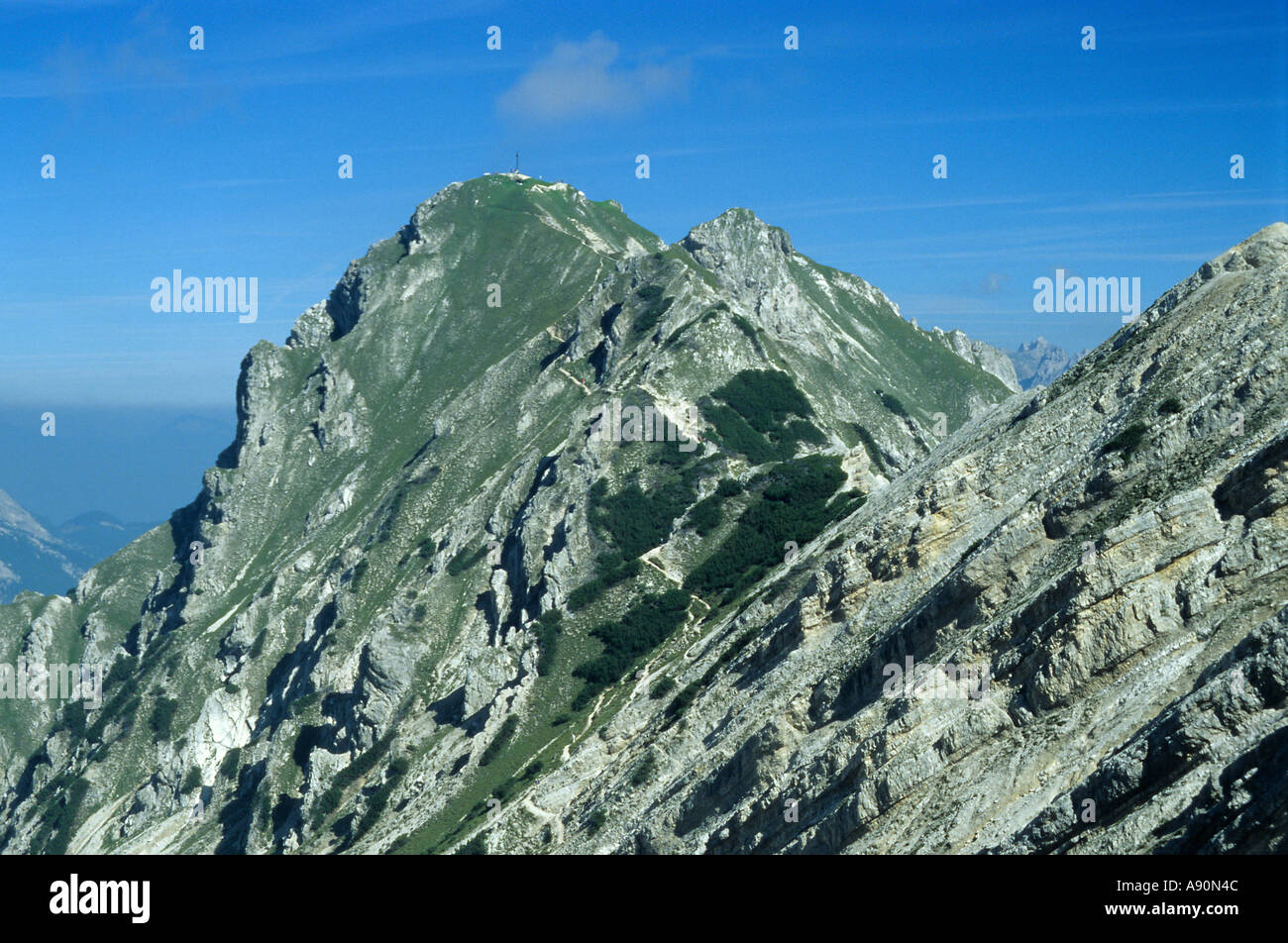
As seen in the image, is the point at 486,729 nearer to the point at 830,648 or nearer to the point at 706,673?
the point at 706,673

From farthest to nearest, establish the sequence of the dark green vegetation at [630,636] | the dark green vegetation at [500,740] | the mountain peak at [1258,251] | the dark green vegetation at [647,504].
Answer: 1. the dark green vegetation at [647,504]
2. the dark green vegetation at [630,636]
3. the dark green vegetation at [500,740]
4. the mountain peak at [1258,251]

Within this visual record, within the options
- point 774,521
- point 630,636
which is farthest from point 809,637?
point 774,521

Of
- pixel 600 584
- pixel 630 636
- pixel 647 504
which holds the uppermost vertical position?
pixel 647 504

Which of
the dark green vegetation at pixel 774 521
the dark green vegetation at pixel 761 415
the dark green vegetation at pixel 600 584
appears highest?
the dark green vegetation at pixel 761 415

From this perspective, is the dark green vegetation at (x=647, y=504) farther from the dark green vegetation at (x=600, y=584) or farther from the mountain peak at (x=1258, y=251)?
the mountain peak at (x=1258, y=251)

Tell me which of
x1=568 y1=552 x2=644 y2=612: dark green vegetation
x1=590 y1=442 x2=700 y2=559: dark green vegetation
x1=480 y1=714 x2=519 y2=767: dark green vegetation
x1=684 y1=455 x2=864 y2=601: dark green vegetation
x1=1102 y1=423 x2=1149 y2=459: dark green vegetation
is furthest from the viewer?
x1=590 y1=442 x2=700 y2=559: dark green vegetation

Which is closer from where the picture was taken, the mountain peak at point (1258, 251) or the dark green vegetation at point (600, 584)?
the mountain peak at point (1258, 251)

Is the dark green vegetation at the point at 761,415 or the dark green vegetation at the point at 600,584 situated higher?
the dark green vegetation at the point at 761,415

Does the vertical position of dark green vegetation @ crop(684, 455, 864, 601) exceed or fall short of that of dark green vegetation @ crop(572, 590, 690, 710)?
it exceeds it

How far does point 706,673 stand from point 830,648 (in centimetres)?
1800

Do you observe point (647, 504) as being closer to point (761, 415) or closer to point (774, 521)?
point (774, 521)

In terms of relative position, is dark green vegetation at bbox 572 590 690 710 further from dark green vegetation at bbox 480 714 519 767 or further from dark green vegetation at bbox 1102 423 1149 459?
dark green vegetation at bbox 1102 423 1149 459

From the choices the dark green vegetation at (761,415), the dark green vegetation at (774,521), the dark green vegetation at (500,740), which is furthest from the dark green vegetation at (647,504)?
the dark green vegetation at (500,740)

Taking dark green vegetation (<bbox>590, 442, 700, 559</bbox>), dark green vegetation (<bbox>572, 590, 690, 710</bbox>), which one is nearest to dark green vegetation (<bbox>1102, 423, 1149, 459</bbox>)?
dark green vegetation (<bbox>572, 590, 690, 710</bbox>)
